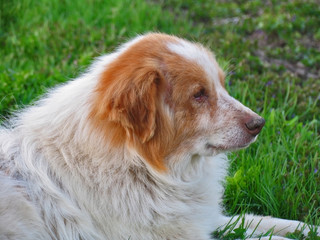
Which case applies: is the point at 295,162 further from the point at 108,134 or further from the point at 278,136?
the point at 108,134

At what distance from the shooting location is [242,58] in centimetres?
645

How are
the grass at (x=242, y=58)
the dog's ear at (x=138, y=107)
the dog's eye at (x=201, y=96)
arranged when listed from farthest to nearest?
1. the grass at (x=242, y=58)
2. the dog's eye at (x=201, y=96)
3. the dog's ear at (x=138, y=107)

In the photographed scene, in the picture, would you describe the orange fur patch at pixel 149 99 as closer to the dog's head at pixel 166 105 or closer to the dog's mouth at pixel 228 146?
the dog's head at pixel 166 105

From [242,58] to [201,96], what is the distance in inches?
124

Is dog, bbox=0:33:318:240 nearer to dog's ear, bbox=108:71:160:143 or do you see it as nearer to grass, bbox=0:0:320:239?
dog's ear, bbox=108:71:160:143

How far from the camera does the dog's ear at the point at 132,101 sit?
10.4ft

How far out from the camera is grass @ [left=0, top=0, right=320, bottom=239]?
4250mm

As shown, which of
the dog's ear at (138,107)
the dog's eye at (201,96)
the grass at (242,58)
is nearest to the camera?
the dog's ear at (138,107)

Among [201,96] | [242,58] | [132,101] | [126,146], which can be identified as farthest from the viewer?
[242,58]

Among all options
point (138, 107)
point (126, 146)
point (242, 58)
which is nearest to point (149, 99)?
point (138, 107)

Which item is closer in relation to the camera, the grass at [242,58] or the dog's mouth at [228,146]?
the dog's mouth at [228,146]

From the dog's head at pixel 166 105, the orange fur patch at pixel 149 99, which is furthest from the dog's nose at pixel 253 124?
the orange fur patch at pixel 149 99

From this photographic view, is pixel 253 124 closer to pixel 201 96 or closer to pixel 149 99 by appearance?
pixel 201 96

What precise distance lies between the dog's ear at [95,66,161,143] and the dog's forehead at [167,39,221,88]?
9.8 inches
